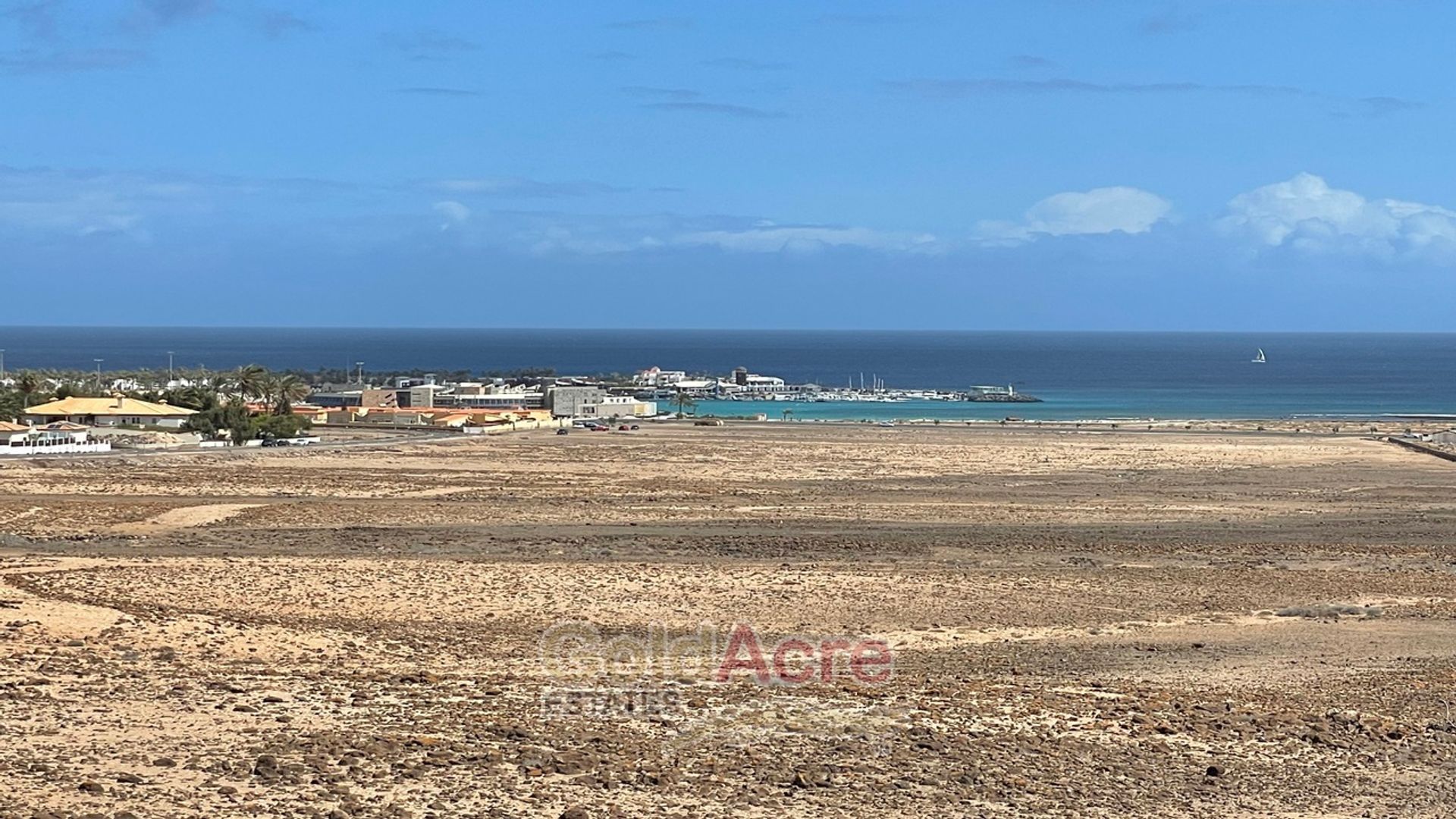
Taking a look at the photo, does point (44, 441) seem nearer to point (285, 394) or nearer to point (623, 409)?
point (285, 394)

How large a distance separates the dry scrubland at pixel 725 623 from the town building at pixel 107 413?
22.0 meters

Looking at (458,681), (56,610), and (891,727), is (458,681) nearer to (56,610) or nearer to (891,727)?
(891,727)

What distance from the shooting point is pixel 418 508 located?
126 feet

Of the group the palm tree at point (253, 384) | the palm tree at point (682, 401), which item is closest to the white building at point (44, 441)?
the palm tree at point (253, 384)

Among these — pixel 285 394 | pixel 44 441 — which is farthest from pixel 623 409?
pixel 44 441

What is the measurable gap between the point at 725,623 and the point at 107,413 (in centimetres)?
4890

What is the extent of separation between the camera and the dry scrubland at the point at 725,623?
13.3m

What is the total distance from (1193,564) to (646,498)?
16472mm

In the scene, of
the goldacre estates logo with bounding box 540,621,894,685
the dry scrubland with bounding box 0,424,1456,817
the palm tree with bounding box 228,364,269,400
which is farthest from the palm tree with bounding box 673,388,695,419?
the goldacre estates logo with bounding box 540,621,894,685

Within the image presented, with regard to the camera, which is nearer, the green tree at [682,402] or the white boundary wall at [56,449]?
the white boundary wall at [56,449]

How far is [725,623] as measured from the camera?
21594 mm

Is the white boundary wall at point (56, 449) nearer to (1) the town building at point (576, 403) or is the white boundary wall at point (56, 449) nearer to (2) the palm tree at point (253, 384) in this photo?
(2) the palm tree at point (253, 384)

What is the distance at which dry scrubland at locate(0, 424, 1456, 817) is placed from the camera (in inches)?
524

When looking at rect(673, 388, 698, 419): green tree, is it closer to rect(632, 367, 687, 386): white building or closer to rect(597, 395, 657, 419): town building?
rect(597, 395, 657, 419): town building
